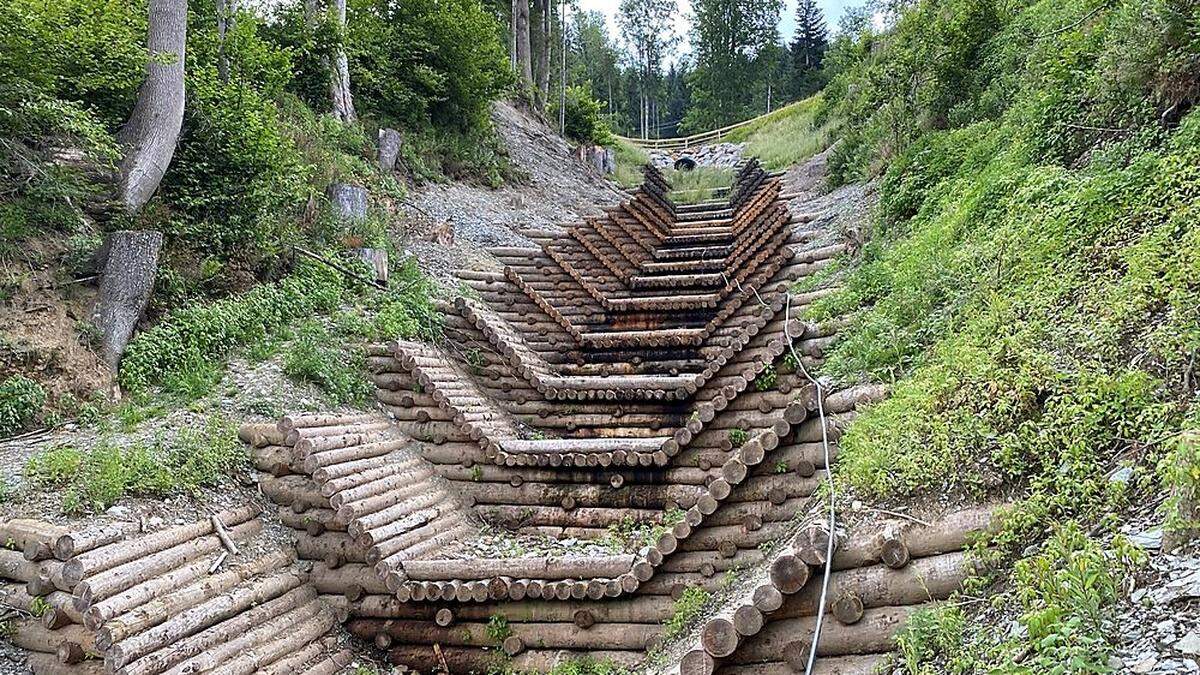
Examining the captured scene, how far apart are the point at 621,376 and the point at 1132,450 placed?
687 cm

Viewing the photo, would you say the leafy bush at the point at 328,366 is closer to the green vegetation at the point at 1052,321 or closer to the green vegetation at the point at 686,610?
the green vegetation at the point at 686,610

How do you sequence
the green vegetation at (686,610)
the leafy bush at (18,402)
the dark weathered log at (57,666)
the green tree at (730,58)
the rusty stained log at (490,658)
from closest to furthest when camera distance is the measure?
the dark weathered log at (57,666), the green vegetation at (686,610), the rusty stained log at (490,658), the leafy bush at (18,402), the green tree at (730,58)

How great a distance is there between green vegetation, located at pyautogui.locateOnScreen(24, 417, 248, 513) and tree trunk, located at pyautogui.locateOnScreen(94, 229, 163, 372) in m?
1.54

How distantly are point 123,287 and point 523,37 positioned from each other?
20650 mm

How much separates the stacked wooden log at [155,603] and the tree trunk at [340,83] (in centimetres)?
1119

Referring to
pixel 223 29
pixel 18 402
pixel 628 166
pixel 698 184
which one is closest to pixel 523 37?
pixel 628 166

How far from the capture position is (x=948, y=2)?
12.3 m

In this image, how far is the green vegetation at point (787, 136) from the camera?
22.7 m

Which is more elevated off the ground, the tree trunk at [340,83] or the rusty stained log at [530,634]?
the tree trunk at [340,83]

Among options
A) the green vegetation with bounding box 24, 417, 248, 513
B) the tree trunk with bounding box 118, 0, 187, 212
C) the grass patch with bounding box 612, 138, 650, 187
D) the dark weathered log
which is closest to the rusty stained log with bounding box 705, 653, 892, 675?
the dark weathered log

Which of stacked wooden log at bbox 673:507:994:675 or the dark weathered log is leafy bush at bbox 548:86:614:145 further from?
stacked wooden log at bbox 673:507:994:675

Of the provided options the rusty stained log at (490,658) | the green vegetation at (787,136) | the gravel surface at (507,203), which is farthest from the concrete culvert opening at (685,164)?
the rusty stained log at (490,658)

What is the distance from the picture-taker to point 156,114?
28.3ft

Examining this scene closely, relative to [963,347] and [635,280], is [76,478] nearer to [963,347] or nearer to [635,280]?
[963,347]
